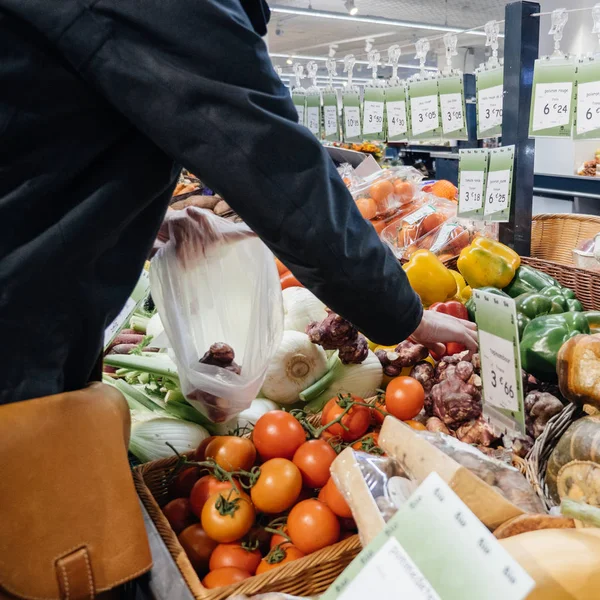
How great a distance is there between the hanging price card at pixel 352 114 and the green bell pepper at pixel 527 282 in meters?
1.82

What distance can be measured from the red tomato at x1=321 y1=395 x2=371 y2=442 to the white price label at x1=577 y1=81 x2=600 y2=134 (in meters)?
1.12

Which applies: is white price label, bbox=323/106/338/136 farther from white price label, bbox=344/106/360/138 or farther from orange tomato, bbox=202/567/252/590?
orange tomato, bbox=202/567/252/590

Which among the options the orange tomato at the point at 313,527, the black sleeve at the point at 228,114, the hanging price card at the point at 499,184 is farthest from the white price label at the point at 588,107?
the orange tomato at the point at 313,527

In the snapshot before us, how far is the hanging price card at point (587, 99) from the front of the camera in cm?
175

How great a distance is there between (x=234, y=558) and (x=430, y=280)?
1.26 m

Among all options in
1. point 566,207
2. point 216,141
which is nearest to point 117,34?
point 216,141

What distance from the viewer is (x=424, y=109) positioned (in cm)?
257

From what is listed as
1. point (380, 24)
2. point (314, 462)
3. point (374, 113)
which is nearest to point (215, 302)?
point (314, 462)

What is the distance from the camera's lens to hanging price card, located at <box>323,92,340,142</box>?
3.98 meters

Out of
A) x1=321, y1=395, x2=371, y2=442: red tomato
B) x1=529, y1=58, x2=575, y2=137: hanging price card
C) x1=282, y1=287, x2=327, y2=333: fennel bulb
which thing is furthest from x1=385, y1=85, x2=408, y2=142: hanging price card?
x1=321, y1=395, x2=371, y2=442: red tomato

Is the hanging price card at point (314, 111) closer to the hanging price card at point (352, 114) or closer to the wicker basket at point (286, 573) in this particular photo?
the hanging price card at point (352, 114)

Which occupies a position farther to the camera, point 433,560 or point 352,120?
point 352,120

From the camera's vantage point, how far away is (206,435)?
1614 millimetres

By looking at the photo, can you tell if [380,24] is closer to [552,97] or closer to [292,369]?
[552,97]
